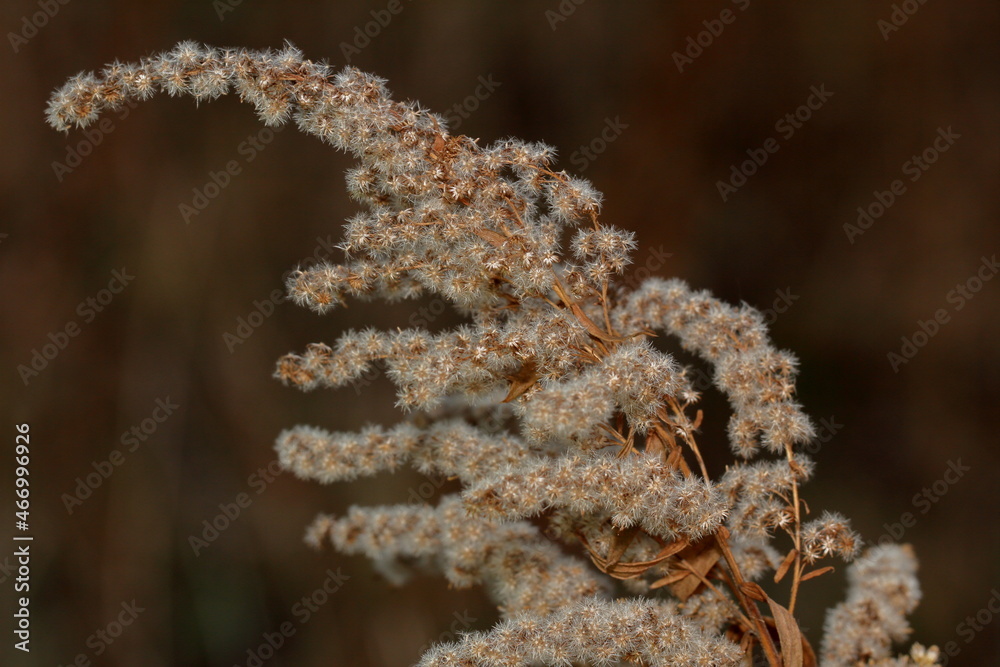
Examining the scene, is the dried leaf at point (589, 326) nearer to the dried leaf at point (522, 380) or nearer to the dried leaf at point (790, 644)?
→ the dried leaf at point (522, 380)

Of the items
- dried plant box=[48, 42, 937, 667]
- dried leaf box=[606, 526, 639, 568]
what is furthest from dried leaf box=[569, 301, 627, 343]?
dried leaf box=[606, 526, 639, 568]

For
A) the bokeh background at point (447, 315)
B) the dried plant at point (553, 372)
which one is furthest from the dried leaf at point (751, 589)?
the bokeh background at point (447, 315)

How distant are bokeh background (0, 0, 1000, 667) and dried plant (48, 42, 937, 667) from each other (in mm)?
1497

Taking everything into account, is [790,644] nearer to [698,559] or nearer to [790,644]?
[790,644]

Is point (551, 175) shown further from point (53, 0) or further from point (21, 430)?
point (53, 0)

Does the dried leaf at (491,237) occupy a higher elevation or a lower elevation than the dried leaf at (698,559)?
higher

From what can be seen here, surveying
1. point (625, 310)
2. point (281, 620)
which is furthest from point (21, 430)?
point (625, 310)

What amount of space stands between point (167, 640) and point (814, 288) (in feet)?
6.75

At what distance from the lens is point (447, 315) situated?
233 cm

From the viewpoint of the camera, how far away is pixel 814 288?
229 cm

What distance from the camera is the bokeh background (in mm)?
2115

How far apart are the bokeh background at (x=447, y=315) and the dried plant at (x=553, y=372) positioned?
1.50 metres

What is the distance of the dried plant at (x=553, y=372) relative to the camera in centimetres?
63

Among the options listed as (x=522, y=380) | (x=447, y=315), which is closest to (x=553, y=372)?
(x=522, y=380)
